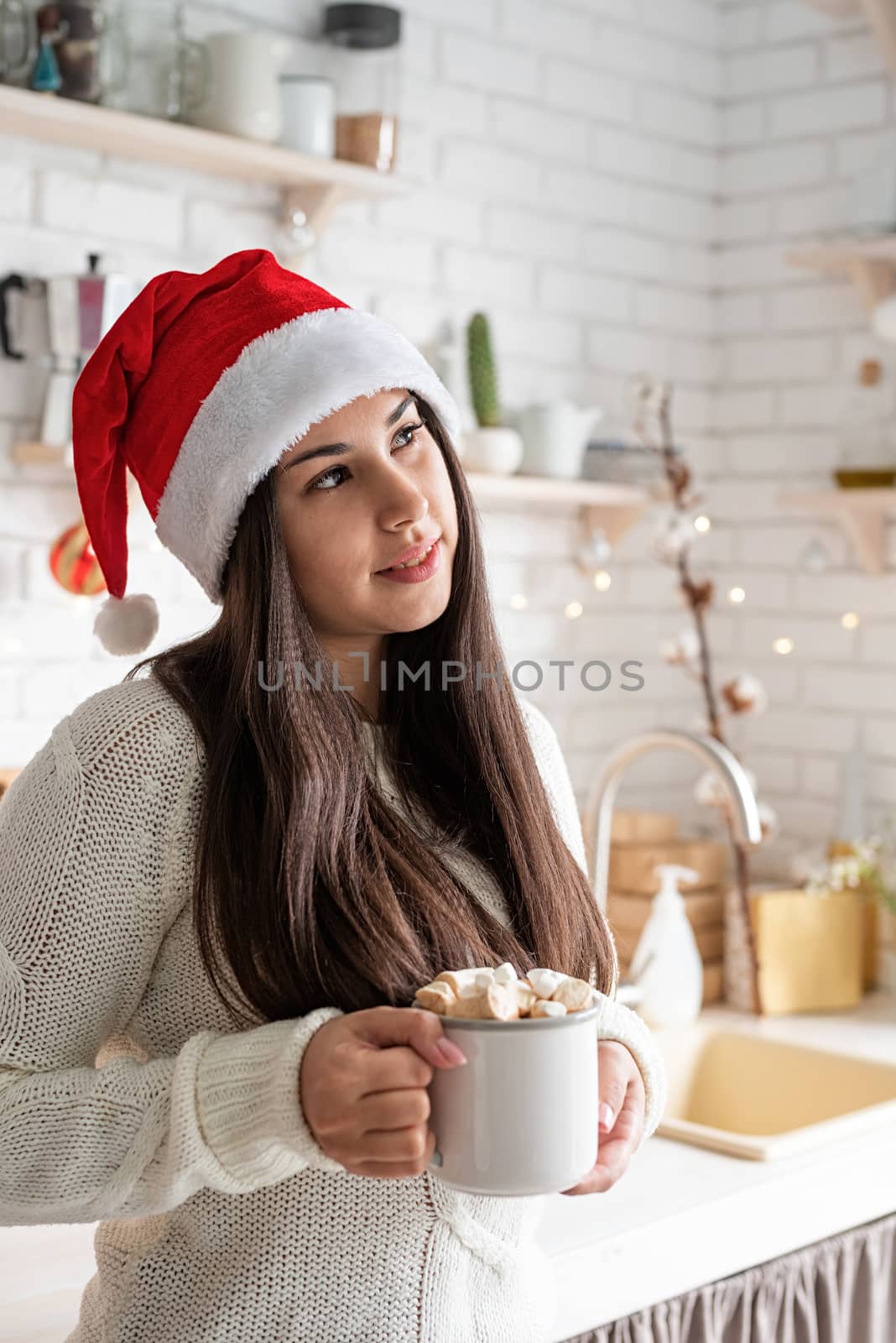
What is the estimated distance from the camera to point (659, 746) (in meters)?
2.07

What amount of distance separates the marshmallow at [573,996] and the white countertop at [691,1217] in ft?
1.87

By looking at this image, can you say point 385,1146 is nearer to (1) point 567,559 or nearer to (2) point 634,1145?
(2) point 634,1145

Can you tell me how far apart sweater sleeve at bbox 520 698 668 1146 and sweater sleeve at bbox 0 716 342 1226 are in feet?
0.74

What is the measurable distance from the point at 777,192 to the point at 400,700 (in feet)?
6.18

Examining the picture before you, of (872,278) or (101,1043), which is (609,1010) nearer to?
(101,1043)

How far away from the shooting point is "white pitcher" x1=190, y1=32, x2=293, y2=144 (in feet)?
6.51

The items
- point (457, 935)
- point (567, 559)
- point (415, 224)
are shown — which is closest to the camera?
point (457, 935)

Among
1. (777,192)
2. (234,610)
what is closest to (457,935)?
(234,610)

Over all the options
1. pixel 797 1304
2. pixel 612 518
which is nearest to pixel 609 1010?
pixel 797 1304

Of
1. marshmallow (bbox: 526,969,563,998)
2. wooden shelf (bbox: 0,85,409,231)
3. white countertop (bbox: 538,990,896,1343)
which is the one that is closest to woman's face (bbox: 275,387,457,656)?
marshmallow (bbox: 526,969,563,998)

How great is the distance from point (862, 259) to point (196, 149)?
1119 millimetres

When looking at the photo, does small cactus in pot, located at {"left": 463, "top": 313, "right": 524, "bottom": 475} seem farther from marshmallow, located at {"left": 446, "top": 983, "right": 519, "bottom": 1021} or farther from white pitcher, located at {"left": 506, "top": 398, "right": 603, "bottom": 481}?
marshmallow, located at {"left": 446, "top": 983, "right": 519, "bottom": 1021}

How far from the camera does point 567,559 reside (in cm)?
270

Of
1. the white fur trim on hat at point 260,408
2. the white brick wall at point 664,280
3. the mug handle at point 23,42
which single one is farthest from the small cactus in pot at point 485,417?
the white fur trim on hat at point 260,408
